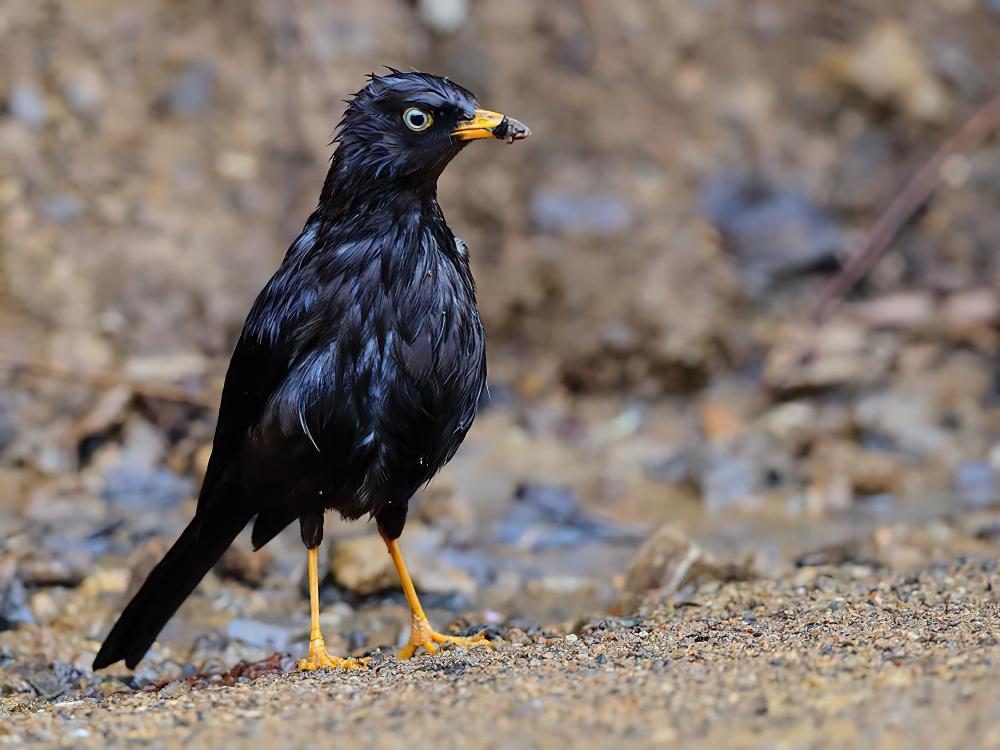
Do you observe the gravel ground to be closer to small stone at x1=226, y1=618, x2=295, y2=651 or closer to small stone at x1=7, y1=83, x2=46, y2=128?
small stone at x1=226, y1=618, x2=295, y2=651

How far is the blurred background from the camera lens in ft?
23.8

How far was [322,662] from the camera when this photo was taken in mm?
4793

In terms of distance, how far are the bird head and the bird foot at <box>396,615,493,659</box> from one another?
1658 mm

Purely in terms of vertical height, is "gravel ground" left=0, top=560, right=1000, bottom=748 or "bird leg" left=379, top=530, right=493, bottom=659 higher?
"bird leg" left=379, top=530, right=493, bottom=659

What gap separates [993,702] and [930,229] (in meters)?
6.49

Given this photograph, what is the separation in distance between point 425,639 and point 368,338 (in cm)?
122

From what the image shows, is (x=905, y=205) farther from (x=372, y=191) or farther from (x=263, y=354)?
(x=263, y=354)

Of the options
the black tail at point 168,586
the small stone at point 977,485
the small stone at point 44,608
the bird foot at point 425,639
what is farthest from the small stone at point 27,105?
the small stone at point 977,485

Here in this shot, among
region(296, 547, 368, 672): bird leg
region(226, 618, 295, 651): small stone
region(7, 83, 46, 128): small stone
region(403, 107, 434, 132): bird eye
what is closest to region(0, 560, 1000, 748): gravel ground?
region(296, 547, 368, 672): bird leg

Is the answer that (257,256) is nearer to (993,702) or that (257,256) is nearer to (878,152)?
(878,152)

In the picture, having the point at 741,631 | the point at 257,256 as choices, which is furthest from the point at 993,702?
the point at 257,256

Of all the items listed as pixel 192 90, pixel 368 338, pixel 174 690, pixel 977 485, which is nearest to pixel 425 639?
pixel 174 690

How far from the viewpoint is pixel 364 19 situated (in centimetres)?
900

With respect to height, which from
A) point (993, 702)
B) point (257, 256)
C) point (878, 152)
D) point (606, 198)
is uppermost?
point (878, 152)
